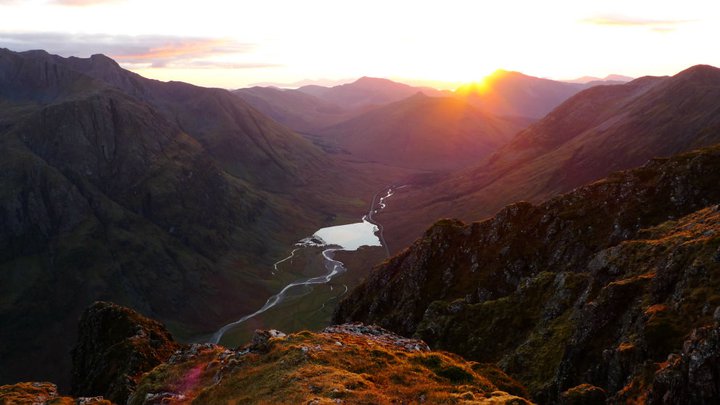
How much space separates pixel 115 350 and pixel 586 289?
9137cm

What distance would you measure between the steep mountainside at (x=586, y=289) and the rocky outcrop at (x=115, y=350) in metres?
47.1

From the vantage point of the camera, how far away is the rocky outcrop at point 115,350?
87.2 meters

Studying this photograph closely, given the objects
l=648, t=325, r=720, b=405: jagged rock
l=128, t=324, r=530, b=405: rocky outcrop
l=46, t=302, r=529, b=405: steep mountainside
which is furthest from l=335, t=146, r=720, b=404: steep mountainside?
l=46, t=302, r=529, b=405: steep mountainside

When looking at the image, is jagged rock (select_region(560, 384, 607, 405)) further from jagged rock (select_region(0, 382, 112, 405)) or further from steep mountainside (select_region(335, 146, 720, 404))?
jagged rock (select_region(0, 382, 112, 405))

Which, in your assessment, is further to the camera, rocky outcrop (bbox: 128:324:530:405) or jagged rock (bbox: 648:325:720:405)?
rocky outcrop (bbox: 128:324:530:405)

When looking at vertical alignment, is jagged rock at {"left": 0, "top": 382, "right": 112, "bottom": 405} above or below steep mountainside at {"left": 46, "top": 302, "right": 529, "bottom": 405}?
below

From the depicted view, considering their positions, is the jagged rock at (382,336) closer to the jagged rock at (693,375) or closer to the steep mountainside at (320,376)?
the steep mountainside at (320,376)

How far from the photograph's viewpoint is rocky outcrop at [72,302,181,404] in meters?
87.2

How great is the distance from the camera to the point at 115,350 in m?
100

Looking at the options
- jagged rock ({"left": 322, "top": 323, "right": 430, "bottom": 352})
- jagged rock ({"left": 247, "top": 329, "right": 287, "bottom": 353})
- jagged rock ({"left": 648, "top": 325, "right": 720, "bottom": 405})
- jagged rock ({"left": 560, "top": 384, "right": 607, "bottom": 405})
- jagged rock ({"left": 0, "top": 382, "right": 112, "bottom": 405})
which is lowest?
jagged rock ({"left": 0, "top": 382, "right": 112, "bottom": 405})

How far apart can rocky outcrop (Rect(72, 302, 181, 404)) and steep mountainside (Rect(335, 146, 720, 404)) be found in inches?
1856

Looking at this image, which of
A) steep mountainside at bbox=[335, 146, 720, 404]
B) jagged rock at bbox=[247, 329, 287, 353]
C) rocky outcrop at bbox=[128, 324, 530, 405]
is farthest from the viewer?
jagged rock at bbox=[247, 329, 287, 353]

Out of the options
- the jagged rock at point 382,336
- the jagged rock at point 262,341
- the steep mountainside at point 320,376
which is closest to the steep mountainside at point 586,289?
the steep mountainside at point 320,376

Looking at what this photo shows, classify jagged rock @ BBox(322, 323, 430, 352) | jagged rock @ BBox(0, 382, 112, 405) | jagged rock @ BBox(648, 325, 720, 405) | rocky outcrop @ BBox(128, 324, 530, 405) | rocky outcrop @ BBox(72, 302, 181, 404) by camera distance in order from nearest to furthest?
jagged rock @ BBox(648, 325, 720, 405) → rocky outcrop @ BBox(128, 324, 530, 405) → jagged rock @ BBox(322, 323, 430, 352) → jagged rock @ BBox(0, 382, 112, 405) → rocky outcrop @ BBox(72, 302, 181, 404)
